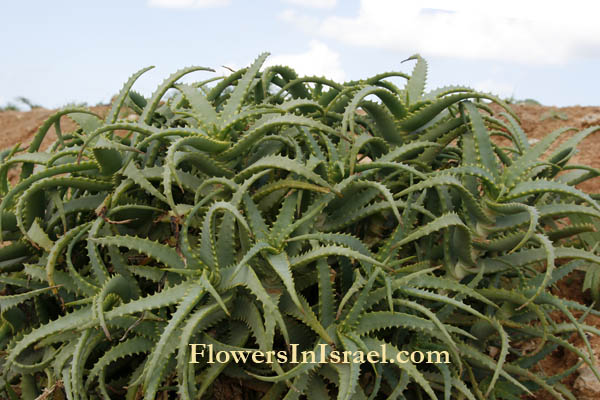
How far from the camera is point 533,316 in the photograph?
6.44ft

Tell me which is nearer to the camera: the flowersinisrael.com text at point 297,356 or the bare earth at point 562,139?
the flowersinisrael.com text at point 297,356

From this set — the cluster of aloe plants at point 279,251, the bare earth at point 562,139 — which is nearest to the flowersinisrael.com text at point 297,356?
the cluster of aloe plants at point 279,251

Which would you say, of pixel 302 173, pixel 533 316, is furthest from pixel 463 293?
pixel 302 173

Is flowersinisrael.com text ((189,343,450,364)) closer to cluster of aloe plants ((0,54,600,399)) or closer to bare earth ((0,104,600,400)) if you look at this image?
cluster of aloe plants ((0,54,600,399))

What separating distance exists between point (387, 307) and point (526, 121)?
3397 mm

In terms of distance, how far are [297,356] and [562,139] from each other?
3.47 m

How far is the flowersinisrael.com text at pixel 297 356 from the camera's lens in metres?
1.56

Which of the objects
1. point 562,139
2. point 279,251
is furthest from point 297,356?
point 562,139

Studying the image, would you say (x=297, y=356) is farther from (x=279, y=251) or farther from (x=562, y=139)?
(x=562, y=139)

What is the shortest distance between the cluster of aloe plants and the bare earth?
34 cm

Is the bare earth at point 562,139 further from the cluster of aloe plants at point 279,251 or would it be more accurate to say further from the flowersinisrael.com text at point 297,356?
the flowersinisrael.com text at point 297,356

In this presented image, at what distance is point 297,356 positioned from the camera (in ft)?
5.48

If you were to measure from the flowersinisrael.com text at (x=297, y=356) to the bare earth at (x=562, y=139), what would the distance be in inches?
38.7

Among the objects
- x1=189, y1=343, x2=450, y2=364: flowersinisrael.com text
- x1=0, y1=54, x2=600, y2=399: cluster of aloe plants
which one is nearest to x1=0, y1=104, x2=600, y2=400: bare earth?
x1=0, y1=54, x2=600, y2=399: cluster of aloe plants
